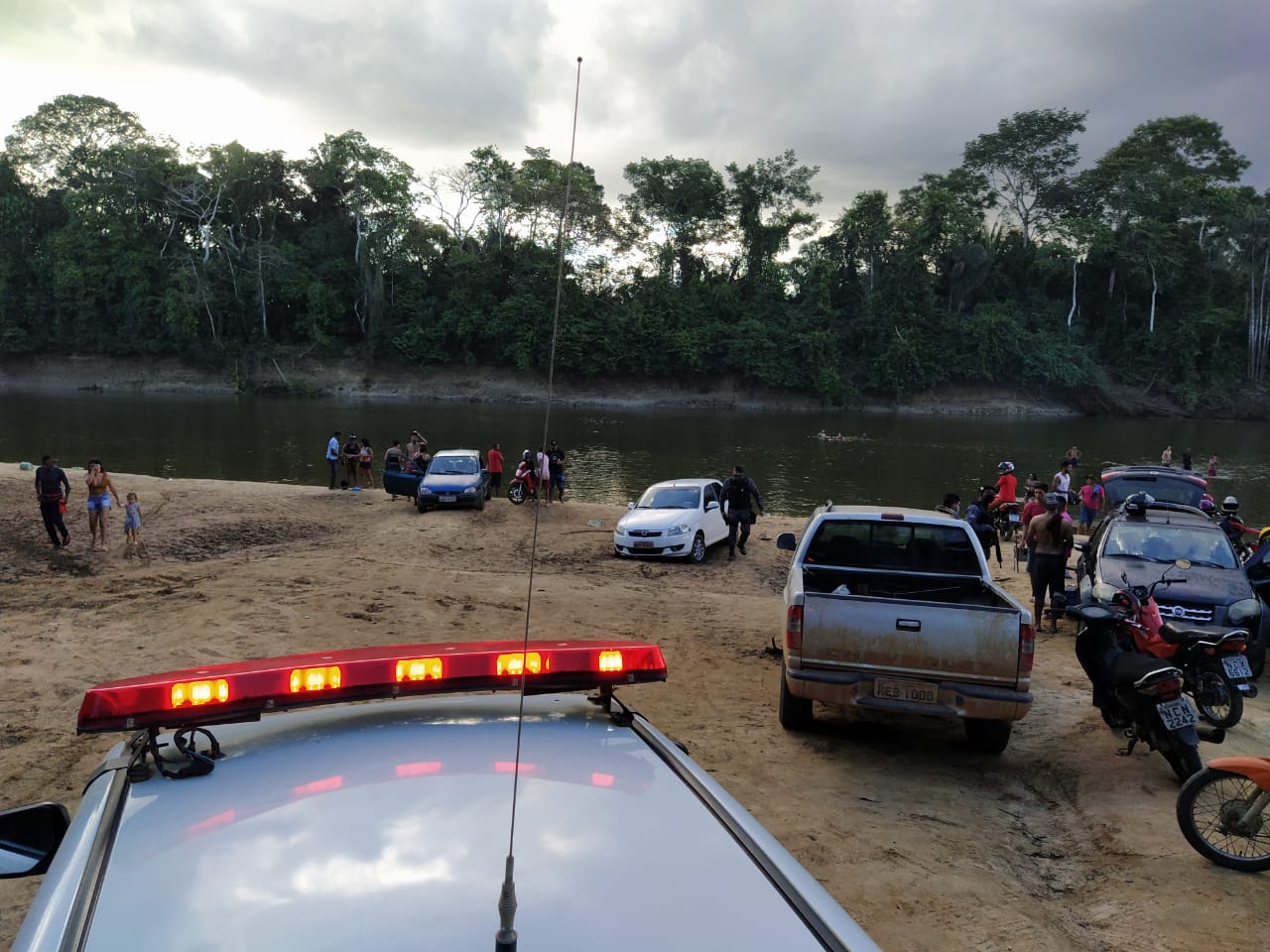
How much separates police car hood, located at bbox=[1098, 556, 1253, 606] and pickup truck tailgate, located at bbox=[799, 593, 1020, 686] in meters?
4.54

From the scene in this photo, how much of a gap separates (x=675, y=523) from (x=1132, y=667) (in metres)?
10.2

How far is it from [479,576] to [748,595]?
4.20 m

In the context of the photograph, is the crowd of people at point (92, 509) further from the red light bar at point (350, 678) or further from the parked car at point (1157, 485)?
the parked car at point (1157, 485)

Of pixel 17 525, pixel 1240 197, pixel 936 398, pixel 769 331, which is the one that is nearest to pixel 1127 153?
pixel 1240 197

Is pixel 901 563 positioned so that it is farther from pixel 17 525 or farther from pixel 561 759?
pixel 17 525

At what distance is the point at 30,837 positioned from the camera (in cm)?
206

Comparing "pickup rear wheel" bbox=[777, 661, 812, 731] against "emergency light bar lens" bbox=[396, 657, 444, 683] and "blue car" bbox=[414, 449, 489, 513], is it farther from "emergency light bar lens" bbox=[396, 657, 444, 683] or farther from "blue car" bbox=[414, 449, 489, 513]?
"blue car" bbox=[414, 449, 489, 513]

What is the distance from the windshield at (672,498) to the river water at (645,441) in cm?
974

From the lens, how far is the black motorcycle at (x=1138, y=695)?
5.89 metres

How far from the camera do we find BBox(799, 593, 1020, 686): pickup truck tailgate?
20.2 ft

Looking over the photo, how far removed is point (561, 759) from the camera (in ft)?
7.20

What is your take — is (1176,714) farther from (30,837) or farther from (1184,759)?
(30,837)

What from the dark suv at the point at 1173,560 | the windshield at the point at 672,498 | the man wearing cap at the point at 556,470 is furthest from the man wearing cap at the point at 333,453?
the dark suv at the point at 1173,560

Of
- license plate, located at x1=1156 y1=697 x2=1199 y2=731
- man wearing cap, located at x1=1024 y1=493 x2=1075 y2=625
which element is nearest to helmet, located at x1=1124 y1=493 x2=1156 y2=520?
man wearing cap, located at x1=1024 y1=493 x2=1075 y2=625
